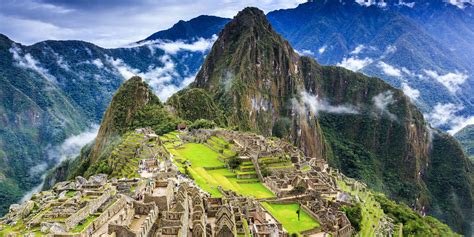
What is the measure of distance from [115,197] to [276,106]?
17075cm

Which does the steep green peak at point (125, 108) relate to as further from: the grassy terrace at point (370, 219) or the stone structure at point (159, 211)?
the grassy terrace at point (370, 219)

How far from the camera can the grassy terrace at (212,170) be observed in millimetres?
50800

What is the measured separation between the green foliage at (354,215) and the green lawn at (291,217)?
501 cm

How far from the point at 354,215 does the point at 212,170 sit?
22529 millimetres

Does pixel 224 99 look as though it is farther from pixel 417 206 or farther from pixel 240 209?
pixel 240 209

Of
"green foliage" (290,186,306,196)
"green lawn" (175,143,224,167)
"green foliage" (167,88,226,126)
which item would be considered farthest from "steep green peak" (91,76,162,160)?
"green foliage" (290,186,306,196)

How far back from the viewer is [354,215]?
4775 centimetres

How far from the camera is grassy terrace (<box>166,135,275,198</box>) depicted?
50800 mm

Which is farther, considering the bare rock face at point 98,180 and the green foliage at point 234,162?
the green foliage at point 234,162

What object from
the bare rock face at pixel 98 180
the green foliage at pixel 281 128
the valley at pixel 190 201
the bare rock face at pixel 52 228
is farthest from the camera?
the green foliage at pixel 281 128

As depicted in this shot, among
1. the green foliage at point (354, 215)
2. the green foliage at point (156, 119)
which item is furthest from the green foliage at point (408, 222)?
the green foliage at point (156, 119)

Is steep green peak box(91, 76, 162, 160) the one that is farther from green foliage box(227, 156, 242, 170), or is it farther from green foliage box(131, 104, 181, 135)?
green foliage box(227, 156, 242, 170)

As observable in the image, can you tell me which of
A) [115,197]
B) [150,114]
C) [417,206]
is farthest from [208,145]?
[417,206]

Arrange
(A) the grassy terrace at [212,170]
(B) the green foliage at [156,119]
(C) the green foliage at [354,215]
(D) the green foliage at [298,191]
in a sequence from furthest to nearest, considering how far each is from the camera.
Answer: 1. (B) the green foliage at [156,119]
2. (D) the green foliage at [298,191]
3. (A) the grassy terrace at [212,170]
4. (C) the green foliage at [354,215]
